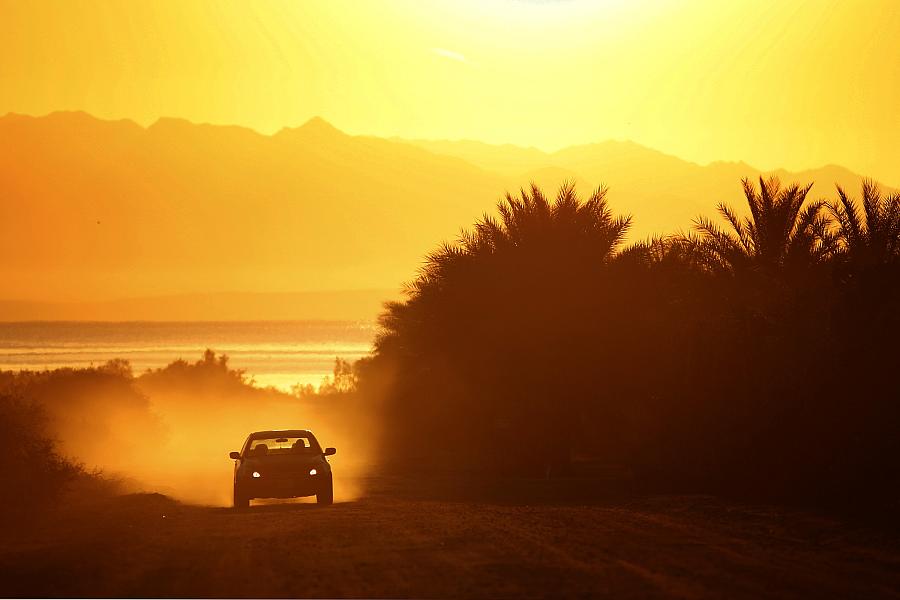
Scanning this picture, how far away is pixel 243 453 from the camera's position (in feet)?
86.1

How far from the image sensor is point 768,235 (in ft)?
116

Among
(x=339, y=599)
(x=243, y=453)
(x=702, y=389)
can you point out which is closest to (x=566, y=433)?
(x=702, y=389)

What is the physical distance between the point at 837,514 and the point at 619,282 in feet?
51.0

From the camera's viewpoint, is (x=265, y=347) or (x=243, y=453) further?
(x=265, y=347)

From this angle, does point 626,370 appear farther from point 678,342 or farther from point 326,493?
point 326,493

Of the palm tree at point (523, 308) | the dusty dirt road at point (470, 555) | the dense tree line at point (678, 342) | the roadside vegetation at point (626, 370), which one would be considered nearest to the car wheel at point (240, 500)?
the dusty dirt road at point (470, 555)

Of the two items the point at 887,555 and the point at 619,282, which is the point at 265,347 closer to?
the point at 619,282

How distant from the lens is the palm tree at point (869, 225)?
2992 centimetres

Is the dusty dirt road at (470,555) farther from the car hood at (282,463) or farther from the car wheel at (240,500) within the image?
the car wheel at (240,500)

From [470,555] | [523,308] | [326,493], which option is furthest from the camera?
[523,308]

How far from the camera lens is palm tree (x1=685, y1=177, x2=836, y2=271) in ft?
113

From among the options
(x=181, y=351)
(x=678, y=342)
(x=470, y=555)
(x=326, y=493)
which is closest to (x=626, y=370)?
(x=678, y=342)

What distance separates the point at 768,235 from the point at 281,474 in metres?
15.9

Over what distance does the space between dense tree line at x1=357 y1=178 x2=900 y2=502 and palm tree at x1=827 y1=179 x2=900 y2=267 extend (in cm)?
5
